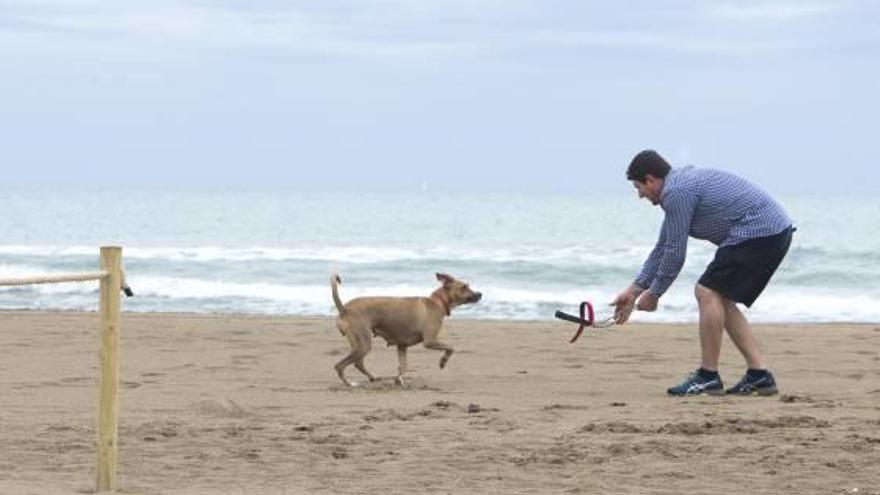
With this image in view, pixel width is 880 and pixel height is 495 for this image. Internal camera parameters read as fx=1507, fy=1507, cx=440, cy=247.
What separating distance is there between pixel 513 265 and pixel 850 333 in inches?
559

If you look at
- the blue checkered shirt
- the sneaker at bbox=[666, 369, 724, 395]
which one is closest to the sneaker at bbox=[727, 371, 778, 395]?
the sneaker at bbox=[666, 369, 724, 395]

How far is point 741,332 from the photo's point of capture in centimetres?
923

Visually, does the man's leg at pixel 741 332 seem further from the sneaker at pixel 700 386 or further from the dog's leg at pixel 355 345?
the dog's leg at pixel 355 345

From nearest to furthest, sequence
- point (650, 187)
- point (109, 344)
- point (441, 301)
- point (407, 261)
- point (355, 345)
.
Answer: point (109, 344)
point (650, 187)
point (355, 345)
point (441, 301)
point (407, 261)

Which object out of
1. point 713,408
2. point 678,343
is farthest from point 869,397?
point 678,343

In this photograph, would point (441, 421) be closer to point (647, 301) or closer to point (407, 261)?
point (647, 301)

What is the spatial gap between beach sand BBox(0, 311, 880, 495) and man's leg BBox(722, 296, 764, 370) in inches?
12.9

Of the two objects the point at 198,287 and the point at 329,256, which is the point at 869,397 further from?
the point at 329,256

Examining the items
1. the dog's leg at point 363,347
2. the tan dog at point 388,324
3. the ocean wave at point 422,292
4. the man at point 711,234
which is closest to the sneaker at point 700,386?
the man at point 711,234

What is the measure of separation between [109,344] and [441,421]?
111 inches

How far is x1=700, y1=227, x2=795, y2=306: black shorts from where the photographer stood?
898 cm

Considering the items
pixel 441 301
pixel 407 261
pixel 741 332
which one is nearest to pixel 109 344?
pixel 741 332

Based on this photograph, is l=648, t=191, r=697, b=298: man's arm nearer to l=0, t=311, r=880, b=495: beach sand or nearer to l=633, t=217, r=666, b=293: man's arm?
l=633, t=217, r=666, b=293: man's arm

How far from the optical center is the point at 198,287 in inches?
939
